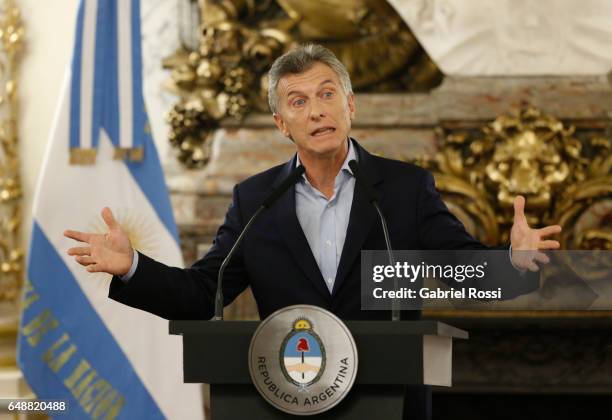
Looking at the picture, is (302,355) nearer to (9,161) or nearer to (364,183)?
(364,183)

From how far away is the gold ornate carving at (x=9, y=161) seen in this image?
4773mm

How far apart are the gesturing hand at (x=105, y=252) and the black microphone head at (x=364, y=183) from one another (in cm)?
51

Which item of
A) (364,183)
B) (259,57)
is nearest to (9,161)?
(259,57)

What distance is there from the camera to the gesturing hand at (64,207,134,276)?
81.1 inches

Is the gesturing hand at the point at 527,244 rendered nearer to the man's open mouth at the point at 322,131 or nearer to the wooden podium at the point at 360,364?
the wooden podium at the point at 360,364

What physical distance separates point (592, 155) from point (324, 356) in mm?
2902

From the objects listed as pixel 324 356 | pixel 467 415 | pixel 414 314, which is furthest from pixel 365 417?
pixel 467 415

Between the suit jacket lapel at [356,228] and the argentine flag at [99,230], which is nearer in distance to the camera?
the suit jacket lapel at [356,228]

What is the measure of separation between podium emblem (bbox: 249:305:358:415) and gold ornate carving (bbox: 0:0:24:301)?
326 cm

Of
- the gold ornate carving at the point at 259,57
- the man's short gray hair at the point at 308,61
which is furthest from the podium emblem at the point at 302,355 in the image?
the gold ornate carving at the point at 259,57

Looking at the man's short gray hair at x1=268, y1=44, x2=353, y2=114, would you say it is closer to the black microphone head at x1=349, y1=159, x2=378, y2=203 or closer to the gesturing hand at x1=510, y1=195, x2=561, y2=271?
the black microphone head at x1=349, y1=159, x2=378, y2=203

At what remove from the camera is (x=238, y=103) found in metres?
4.52

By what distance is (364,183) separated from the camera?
2084mm

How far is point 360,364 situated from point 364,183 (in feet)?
1.49
